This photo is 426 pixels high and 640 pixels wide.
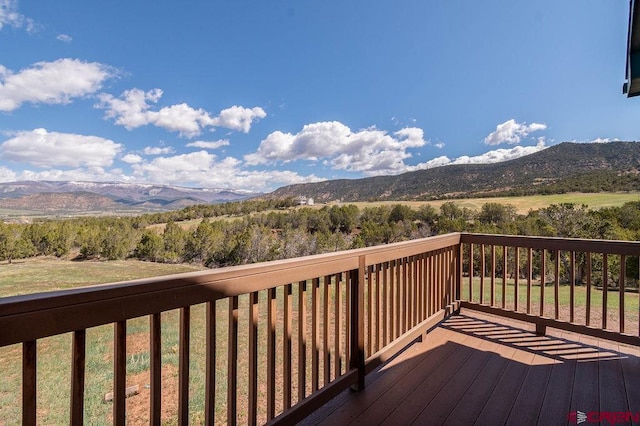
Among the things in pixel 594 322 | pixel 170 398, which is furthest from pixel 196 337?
pixel 594 322

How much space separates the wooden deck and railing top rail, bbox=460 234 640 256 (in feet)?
3.00

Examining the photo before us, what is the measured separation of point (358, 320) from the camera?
2.23 meters

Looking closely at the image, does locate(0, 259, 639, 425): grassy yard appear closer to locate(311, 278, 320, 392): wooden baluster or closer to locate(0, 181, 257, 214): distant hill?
locate(311, 278, 320, 392): wooden baluster

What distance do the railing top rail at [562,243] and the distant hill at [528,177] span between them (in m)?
25.4

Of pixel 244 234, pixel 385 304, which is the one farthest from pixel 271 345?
pixel 244 234

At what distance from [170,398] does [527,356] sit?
10.7ft

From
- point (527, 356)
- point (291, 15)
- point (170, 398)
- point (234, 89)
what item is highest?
point (234, 89)

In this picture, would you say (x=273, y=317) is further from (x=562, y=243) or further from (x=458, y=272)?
(x=562, y=243)

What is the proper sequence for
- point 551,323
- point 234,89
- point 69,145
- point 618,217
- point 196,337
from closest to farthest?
point 551,323
point 196,337
point 618,217
point 234,89
point 69,145

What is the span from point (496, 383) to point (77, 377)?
2.58 metres

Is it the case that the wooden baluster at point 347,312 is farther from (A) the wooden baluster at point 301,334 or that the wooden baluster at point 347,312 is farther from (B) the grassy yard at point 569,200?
Answer: (B) the grassy yard at point 569,200

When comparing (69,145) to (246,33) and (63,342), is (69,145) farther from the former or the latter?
(63,342)

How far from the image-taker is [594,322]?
14.5 feet

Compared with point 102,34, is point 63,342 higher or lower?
lower
